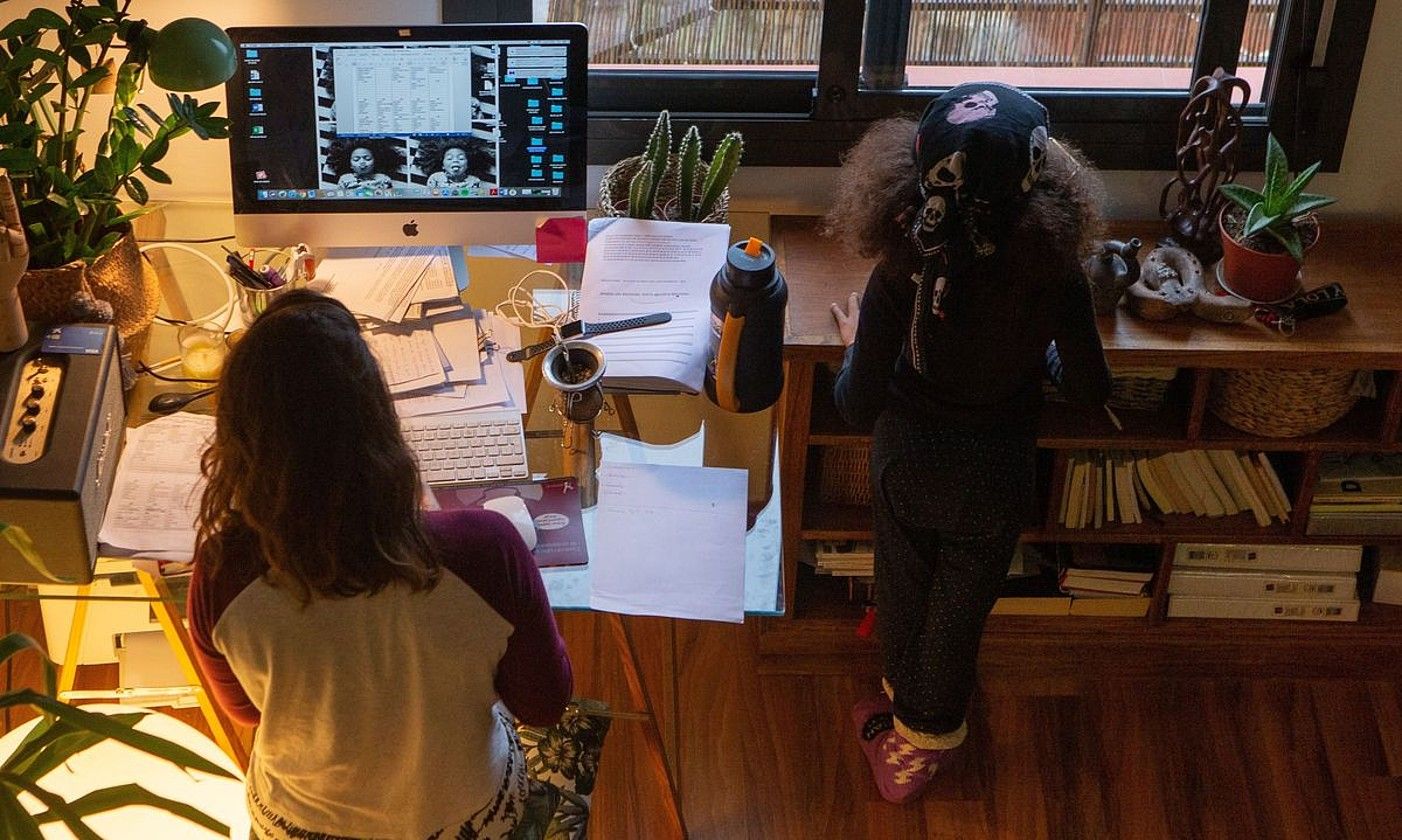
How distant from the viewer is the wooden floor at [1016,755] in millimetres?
2338

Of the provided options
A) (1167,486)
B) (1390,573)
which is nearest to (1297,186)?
(1167,486)

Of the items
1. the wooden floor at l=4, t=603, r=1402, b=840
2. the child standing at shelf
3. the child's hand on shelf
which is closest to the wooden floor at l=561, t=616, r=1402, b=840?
the wooden floor at l=4, t=603, r=1402, b=840

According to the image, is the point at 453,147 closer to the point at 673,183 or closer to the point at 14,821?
the point at 673,183

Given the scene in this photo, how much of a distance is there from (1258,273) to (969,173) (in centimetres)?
65

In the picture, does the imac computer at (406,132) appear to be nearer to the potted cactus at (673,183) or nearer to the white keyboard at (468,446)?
the potted cactus at (673,183)

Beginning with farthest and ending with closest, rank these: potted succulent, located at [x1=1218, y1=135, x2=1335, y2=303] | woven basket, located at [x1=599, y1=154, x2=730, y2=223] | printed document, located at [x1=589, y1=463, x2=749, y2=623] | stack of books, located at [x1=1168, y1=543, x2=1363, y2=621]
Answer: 1. stack of books, located at [x1=1168, y1=543, x2=1363, y2=621]
2. woven basket, located at [x1=599, y1=154, x2=730, y2=223]
3. potted succulent, located at [x1=1218, y1=135, x2=1335, y2=303]
4. printed document, located at [x1=589, y1=463, x2=749, y2=623]

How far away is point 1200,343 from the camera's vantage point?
83.7 inches

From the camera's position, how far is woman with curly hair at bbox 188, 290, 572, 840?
1.29 meters

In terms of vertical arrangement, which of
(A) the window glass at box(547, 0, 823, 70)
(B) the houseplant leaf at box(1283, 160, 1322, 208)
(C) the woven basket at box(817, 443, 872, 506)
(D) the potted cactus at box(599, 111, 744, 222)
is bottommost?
(C) the woven basket at box(817, 443, 872, 506)

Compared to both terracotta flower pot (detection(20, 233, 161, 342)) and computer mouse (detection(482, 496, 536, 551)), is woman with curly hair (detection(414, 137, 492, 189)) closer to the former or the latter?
terracotta flower pot (detection(20, 233, 161, 342))

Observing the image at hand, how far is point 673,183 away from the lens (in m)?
2.27

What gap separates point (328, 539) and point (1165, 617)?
1.75m

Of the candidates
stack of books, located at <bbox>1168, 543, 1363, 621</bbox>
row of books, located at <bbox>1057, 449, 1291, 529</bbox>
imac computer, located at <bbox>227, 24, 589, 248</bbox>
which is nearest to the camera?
imac computer, located at <bbox>227, 24, 589, 248</bbox>

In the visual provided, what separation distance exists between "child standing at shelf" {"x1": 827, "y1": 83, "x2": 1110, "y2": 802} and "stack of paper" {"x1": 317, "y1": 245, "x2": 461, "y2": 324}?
0.62 meters
